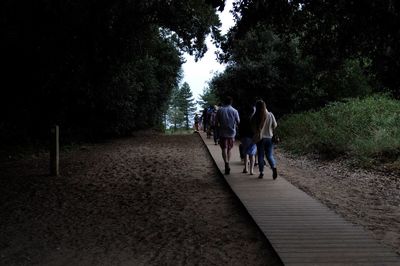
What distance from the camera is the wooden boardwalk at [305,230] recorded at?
4918 mm

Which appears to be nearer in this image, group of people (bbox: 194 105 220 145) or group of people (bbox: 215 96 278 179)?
group of people (bbox: 215 96 278 179)

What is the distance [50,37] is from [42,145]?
1087cm

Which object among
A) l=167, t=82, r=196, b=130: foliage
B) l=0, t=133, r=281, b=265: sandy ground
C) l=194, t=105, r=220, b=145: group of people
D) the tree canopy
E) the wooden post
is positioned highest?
l=167, t=82, r=196, b=130: foliage

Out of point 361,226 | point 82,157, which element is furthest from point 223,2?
point 82,157

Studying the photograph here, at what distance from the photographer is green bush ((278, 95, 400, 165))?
12.2 meters

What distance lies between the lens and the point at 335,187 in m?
9.57

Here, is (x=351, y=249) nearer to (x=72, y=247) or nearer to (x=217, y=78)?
(x=72, y=247)

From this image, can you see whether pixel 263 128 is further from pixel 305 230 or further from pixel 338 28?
pixel 305 230

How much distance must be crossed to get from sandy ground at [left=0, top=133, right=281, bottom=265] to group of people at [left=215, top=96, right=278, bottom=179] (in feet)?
3.33

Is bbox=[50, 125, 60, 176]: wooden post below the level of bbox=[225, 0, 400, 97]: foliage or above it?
below

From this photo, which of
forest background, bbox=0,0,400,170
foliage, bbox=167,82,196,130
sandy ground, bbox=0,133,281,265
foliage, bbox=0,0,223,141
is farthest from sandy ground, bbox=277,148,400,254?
foliage, bbox=167,82,196,130

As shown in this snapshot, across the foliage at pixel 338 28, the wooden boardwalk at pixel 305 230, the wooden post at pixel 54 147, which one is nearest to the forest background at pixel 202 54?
the foliage at pixel 338 28

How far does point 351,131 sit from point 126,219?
32.6 ft

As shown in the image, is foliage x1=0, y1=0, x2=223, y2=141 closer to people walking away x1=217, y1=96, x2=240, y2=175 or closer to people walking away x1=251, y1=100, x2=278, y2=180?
people walking away x1=217, y1=96, x2=240, y2=175
